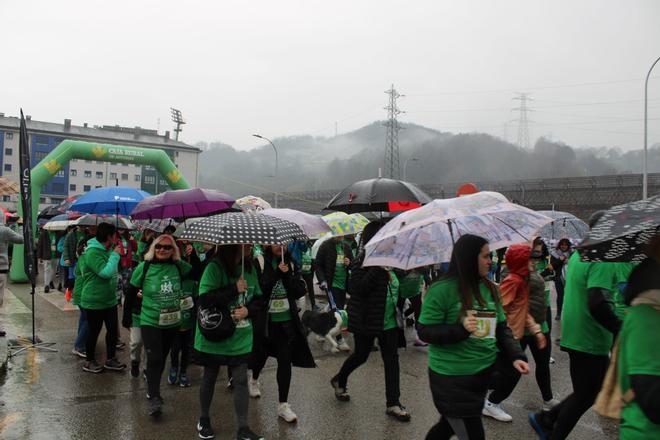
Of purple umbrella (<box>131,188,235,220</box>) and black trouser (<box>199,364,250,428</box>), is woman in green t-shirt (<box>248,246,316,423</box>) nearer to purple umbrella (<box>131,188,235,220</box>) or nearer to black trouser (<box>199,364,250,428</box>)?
black trouser (<box>199,364,250,428</box>)

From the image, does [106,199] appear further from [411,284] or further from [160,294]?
[411,284]

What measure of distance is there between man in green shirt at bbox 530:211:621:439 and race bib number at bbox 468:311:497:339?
87 cm

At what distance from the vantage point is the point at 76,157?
1633 centimetres

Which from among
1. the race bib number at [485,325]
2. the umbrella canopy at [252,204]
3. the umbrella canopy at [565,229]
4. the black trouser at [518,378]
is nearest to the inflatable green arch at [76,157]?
the umbrella canopy at [252,204]

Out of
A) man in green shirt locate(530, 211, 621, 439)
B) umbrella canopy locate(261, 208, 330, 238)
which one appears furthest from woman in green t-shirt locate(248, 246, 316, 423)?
man in green shirt locate(530, 211, 621, 439)

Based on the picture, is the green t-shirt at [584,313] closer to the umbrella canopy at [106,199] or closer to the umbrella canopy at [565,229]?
the umbrella canopy at [565,229]

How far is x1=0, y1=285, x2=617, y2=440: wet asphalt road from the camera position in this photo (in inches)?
178

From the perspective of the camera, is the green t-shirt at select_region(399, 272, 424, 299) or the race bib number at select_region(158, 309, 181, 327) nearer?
the race bib number at select_region(158, 309, 181, 327)

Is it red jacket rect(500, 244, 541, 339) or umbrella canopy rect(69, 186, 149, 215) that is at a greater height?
umbrella canopy rect(69, 186, 149, 215)

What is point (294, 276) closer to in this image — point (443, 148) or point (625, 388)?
point (625, 388)

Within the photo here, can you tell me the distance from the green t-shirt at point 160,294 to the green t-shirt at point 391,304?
6.82 feet

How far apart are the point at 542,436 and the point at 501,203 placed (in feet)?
6.29

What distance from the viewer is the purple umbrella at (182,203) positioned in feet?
21.7

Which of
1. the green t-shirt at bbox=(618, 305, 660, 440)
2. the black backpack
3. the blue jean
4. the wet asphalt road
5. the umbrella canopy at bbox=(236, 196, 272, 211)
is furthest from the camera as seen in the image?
the umbrella canopy at bbox=(236, 196, 272, 211)
